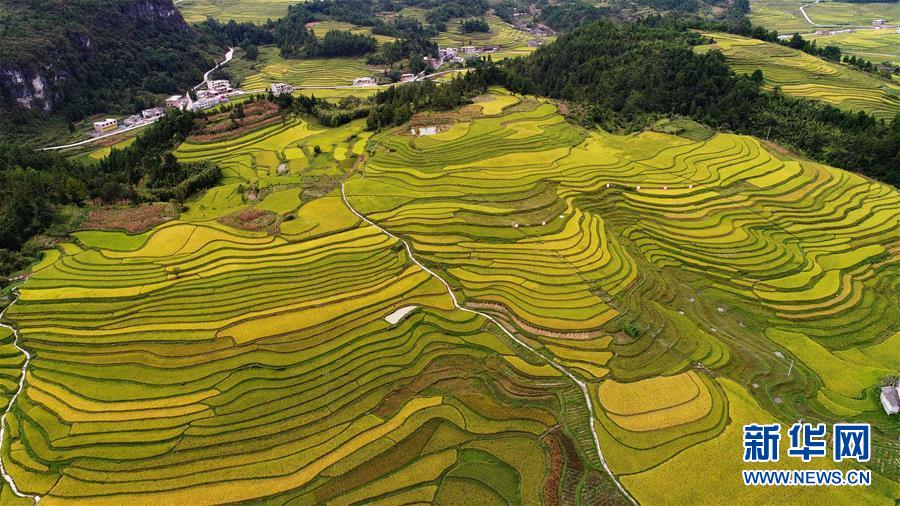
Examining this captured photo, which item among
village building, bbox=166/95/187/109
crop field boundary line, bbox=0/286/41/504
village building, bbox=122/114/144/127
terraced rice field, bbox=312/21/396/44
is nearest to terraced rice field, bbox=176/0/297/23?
terraced rice field, bbox=312/21/396/44

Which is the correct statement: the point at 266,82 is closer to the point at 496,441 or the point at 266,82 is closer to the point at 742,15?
the point at 496,441

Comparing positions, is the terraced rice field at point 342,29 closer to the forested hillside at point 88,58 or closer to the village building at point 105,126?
the forested hillside at point 88,58

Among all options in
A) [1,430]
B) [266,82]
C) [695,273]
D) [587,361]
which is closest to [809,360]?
[695,273]

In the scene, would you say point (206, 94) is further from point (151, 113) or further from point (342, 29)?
point (342, 29)

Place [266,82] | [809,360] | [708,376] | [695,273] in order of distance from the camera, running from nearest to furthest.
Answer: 1. [708,376]
2. [809,360]
3. [695,273]
4. [266,82]


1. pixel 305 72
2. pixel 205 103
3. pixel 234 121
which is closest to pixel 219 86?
pixel 205 103

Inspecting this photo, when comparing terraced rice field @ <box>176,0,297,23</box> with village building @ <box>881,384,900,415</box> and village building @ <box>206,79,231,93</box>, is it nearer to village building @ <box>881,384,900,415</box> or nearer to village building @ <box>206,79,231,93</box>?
village building @ <box>206,79,231,93</box>
